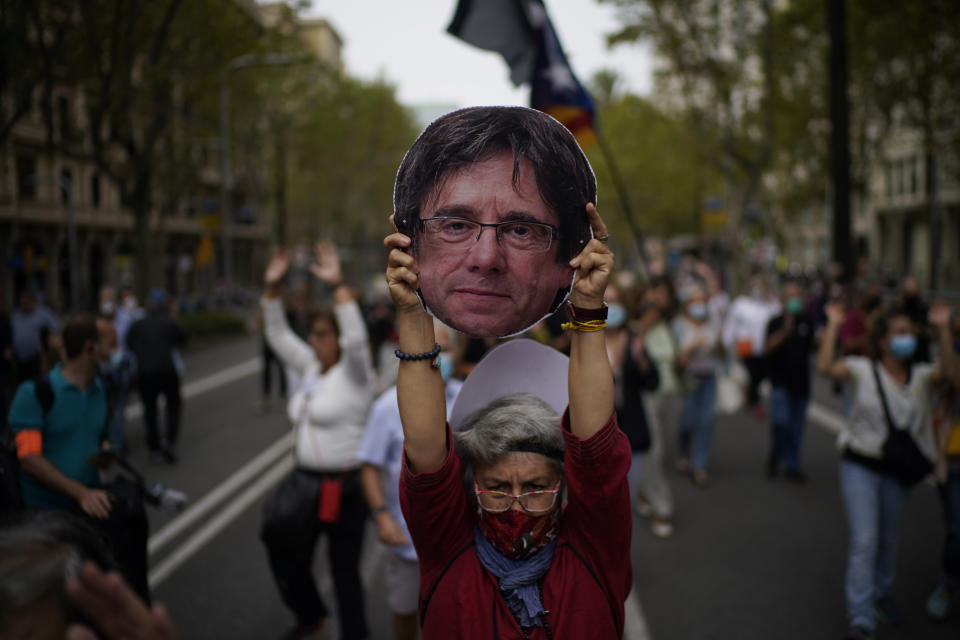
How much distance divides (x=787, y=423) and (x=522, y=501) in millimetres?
6004

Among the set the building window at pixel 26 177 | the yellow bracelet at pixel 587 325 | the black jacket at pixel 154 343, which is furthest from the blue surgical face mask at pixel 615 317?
the building window at pixel 26 177

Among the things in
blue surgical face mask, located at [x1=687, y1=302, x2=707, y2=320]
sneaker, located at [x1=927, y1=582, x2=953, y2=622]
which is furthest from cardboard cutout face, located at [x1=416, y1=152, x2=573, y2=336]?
blue surgical face mask, located at [x1=687, y1=302, x2=707, y2=320]

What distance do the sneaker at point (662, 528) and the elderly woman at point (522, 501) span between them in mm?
3967

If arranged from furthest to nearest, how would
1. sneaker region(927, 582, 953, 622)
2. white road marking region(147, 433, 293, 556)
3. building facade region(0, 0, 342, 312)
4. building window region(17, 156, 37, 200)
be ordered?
building window region(17, 156, 37, 200) → building facade region(0, 0, 342, 312) → white road marking region(147, 433, 293, 556) → sneaker region(927, 582, 953, 622)

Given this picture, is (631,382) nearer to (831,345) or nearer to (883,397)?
(831,345)

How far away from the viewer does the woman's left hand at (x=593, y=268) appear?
1.64 meters

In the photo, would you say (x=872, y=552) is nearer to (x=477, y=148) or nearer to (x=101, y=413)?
(x=477, y=148)

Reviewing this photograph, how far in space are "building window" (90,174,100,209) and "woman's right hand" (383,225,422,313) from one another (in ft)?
137

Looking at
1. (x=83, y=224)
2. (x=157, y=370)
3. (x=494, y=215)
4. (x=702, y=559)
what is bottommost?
(x=702, y=559)

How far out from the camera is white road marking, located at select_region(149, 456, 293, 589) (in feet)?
16.5

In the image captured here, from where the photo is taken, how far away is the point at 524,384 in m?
2.10

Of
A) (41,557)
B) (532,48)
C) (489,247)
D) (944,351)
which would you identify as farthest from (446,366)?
(944,351)

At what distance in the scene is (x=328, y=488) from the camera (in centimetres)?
391

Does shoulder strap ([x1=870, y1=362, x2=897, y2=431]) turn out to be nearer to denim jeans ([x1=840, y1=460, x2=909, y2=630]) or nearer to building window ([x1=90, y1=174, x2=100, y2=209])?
denim jeans ([x1=840, y1=460, x2=909, y2=630])
